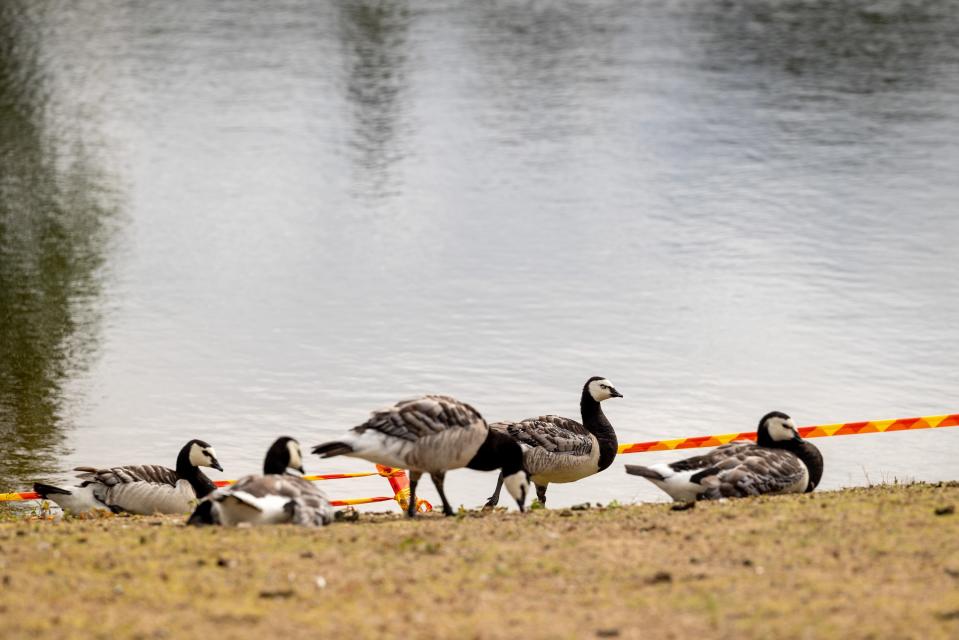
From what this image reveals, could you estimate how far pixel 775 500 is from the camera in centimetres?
1309

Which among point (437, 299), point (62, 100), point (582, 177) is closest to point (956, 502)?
point (437, 299)

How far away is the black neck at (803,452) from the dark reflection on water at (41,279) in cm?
971

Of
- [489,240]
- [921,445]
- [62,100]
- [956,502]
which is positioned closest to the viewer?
[956,502]

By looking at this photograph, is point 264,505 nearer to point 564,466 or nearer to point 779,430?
Answer: point 564,466

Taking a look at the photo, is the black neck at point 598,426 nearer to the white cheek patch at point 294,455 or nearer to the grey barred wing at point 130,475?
the white cheek patch at point 294,455

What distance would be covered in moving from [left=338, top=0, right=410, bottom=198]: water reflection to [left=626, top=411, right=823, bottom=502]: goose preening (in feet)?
73.7

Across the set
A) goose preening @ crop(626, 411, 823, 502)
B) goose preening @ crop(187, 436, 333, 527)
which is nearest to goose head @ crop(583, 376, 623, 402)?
goose preening @ crop(626, 411, 823, 502)

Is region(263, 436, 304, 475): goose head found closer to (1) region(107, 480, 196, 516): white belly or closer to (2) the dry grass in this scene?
(2) the dry grass

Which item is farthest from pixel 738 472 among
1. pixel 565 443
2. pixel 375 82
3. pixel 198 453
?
pixel 375 82

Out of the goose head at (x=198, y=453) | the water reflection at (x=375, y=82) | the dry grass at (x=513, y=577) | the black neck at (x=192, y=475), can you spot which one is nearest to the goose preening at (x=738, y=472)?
the dry grass at (x=513, y=577)

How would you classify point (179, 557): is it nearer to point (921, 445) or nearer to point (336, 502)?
point (336, 502)

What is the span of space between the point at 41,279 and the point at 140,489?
15.0 meters

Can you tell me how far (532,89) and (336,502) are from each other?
112ft

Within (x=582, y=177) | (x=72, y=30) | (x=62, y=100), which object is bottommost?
(x=582, y=177)
